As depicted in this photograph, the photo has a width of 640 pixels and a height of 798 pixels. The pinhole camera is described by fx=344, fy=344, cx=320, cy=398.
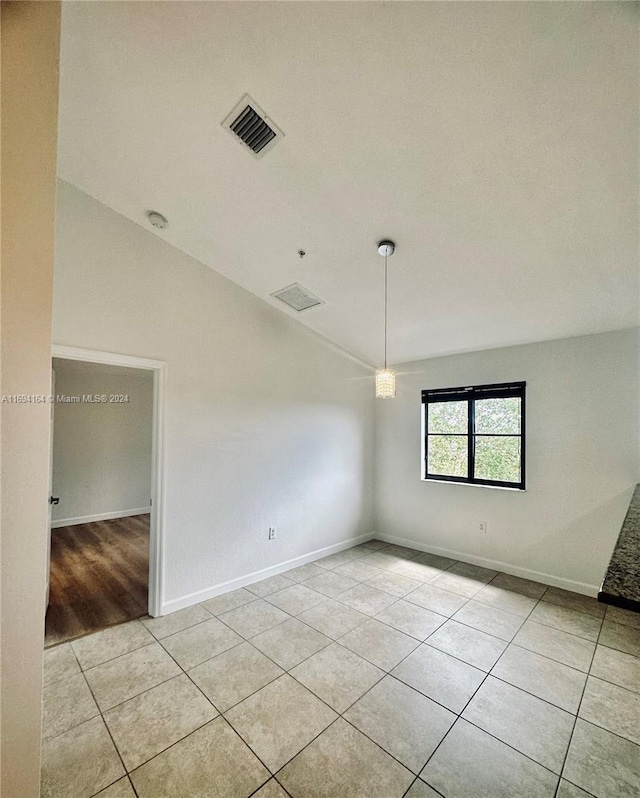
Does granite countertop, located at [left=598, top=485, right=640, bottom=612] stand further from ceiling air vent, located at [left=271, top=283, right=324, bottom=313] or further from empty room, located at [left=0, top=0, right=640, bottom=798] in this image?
ceiling air vent, located at [left=271, top=283, right=324, bottom=313]

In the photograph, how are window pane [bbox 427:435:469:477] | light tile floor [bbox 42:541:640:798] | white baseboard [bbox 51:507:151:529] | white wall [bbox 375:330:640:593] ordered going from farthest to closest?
white baseboard [bbox 51:507:151:529]
window pane [bbox 427:435:469:477]
white wall [bbox 375:330:640:593]
light tile floor [bbox 42:541:640:798]

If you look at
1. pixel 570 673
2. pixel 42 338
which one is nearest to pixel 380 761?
pixel 570 673

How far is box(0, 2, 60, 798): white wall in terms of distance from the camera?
1020 millimetres

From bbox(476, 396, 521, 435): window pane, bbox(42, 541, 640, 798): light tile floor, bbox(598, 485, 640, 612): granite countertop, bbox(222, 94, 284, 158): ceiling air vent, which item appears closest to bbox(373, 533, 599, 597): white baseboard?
bbox(42, 541, 640, 798): light tile floor

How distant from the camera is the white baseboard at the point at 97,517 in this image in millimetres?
5688

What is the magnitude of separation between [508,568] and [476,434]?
152 cm

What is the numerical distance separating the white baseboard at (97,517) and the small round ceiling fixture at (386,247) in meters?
6.26

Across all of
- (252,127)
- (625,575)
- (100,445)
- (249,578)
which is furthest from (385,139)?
(100,445)

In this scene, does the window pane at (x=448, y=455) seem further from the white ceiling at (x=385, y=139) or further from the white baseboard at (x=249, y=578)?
the white ceiling at (x=385, y=139)

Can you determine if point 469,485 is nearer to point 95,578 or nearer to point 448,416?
point 448,416

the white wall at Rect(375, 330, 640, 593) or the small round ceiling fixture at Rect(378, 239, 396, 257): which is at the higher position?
the small round ceiling fixture at Rect(378, 239, 396, 257)

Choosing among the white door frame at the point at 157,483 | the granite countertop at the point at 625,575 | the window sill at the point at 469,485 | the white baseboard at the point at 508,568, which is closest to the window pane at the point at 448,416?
the window sill at the point at 469,485

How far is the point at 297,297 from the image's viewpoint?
11.8ft

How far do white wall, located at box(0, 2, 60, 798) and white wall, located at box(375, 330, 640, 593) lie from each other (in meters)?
4.12
